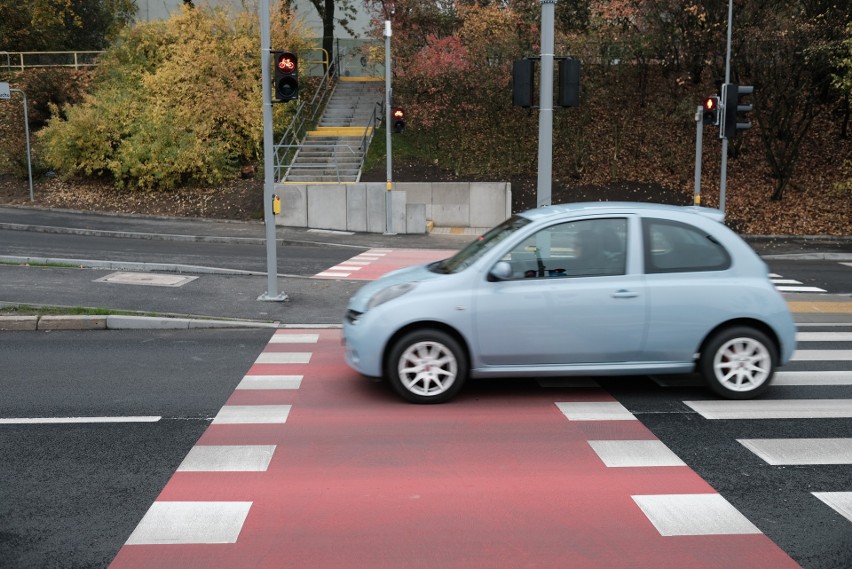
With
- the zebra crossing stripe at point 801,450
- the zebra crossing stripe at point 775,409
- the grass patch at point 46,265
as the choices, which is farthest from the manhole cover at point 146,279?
the zebra crossing stripe at point 801,450

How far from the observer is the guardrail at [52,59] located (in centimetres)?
3675

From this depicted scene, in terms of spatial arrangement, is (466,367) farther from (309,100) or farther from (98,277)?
(309,100)

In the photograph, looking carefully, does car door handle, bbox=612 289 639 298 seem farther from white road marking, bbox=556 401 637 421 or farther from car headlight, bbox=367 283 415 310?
car headlight, bbox=367 283 415 310

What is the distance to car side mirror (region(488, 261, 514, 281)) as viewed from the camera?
7754mm

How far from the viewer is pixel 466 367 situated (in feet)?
25.5

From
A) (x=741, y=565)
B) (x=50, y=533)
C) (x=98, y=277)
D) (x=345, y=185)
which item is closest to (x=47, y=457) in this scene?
(x=50, y=533)

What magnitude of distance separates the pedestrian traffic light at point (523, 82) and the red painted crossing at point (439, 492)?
21.6 feet

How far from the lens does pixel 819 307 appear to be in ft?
44.7

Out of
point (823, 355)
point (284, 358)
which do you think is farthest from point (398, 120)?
point (823, 355)

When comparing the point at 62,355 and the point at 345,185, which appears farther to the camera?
the point at 345,185

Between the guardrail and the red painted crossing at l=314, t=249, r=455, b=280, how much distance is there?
867 inches

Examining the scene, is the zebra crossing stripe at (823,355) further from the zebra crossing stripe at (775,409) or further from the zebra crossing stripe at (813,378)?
the zebra crossing stripe at (775,409)

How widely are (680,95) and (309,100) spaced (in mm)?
14252

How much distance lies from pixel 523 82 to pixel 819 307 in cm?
586
